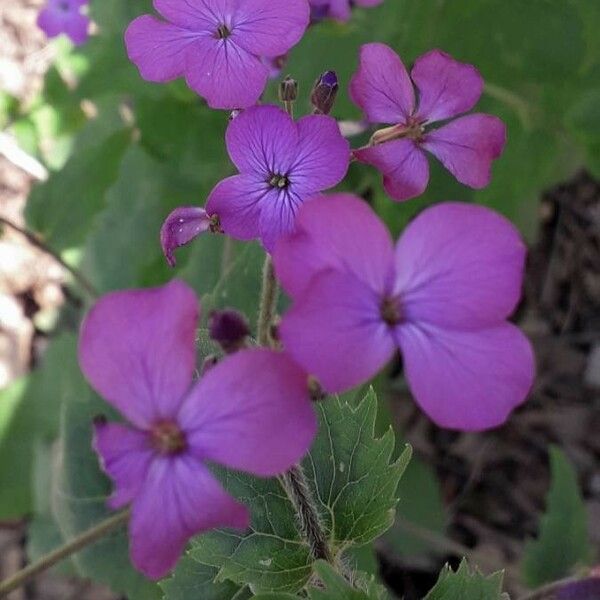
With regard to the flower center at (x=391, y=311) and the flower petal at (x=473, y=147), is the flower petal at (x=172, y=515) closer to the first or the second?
the flower center at (x=391, y=311)

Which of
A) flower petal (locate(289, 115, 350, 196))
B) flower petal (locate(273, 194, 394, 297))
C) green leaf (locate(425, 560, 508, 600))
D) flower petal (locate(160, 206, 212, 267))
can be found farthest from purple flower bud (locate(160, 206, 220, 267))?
green leaf (locate(425, 560, 508, 600))

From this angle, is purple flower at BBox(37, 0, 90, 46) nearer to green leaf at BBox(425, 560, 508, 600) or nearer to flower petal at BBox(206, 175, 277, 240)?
flower petal at BBox(206, 175, 277, 240)

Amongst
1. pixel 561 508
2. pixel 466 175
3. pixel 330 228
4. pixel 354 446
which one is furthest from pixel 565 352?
pixel 330 228

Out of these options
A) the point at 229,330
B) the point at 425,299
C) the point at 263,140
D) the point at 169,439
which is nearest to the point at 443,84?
the point at 263,140

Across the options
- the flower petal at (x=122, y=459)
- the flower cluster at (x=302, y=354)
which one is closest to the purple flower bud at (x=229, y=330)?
the flower cluster at (x=302, y=354)

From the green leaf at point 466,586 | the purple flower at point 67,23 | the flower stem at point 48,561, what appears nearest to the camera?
the green leaf at point 466,586

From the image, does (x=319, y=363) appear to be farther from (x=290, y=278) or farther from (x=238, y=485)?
(x=238, y=485)

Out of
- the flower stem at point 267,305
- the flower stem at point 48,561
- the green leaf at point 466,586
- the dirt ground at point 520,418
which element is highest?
the flower stem at point 267,305
